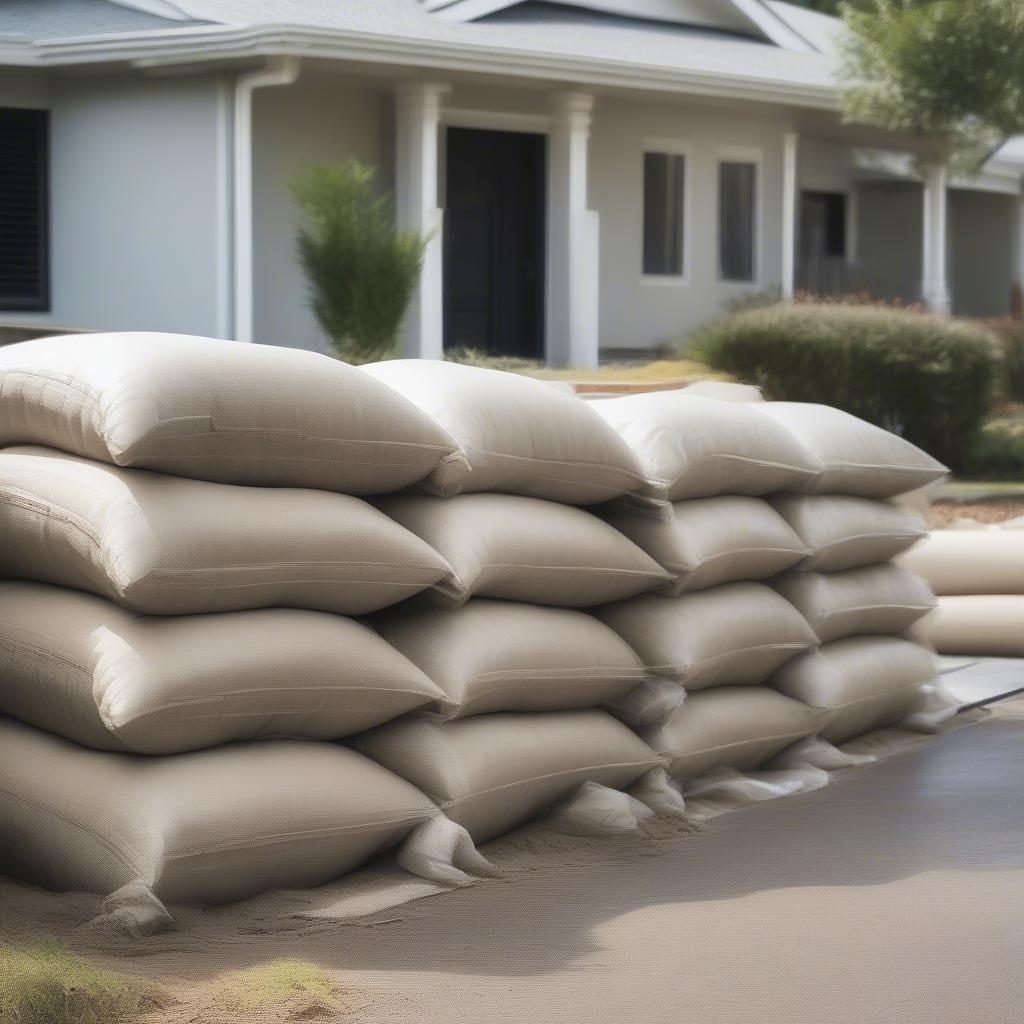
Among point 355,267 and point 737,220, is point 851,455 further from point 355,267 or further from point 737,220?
point 737,220

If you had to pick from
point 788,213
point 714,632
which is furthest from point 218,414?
point 788,213

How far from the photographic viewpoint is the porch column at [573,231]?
15648 millimetres

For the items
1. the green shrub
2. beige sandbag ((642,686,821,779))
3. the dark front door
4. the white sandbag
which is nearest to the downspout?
the dark front door

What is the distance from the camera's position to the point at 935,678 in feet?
19.3

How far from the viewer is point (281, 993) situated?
9.58 feet

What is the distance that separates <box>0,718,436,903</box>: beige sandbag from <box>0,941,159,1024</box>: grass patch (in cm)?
37

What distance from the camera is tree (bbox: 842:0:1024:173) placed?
18.7 metres

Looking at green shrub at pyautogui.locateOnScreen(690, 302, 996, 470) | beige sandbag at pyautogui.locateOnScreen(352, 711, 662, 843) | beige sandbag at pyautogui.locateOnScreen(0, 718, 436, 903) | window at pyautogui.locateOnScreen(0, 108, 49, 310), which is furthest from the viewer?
window at pyautogui.locateOnScreen(0, 108, 49, 310)

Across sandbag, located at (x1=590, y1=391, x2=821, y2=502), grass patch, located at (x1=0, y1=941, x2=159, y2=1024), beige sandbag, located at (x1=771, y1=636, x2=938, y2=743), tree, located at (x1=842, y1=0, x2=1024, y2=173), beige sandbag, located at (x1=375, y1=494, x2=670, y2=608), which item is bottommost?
beige sandbag, located at (x1=771, y1=636, x2=938, y2=743)

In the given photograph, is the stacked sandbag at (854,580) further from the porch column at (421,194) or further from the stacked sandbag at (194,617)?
the porch column at (421,194)

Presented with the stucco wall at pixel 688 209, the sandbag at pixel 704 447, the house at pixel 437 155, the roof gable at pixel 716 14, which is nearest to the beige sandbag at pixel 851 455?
the sandbag at pixel 704 447

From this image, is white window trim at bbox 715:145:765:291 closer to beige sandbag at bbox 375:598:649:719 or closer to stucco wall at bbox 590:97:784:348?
stucco wall at bbox 590:97:784:348

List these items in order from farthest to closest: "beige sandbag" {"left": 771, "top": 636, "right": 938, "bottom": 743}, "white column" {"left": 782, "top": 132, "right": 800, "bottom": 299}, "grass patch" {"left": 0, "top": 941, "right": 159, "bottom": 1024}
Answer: "white column" {"left": 782, "top": 132, "right": 800, "bottom": 299} → "beige sandbag" {"left": 771, "top": 636, "right": 938, "bottom": 743} → "grass patch" {"left": 0, "top": 941, "right": 159, "bottom": 1024}

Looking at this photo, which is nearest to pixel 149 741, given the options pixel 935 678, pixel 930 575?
pixel 935 678
